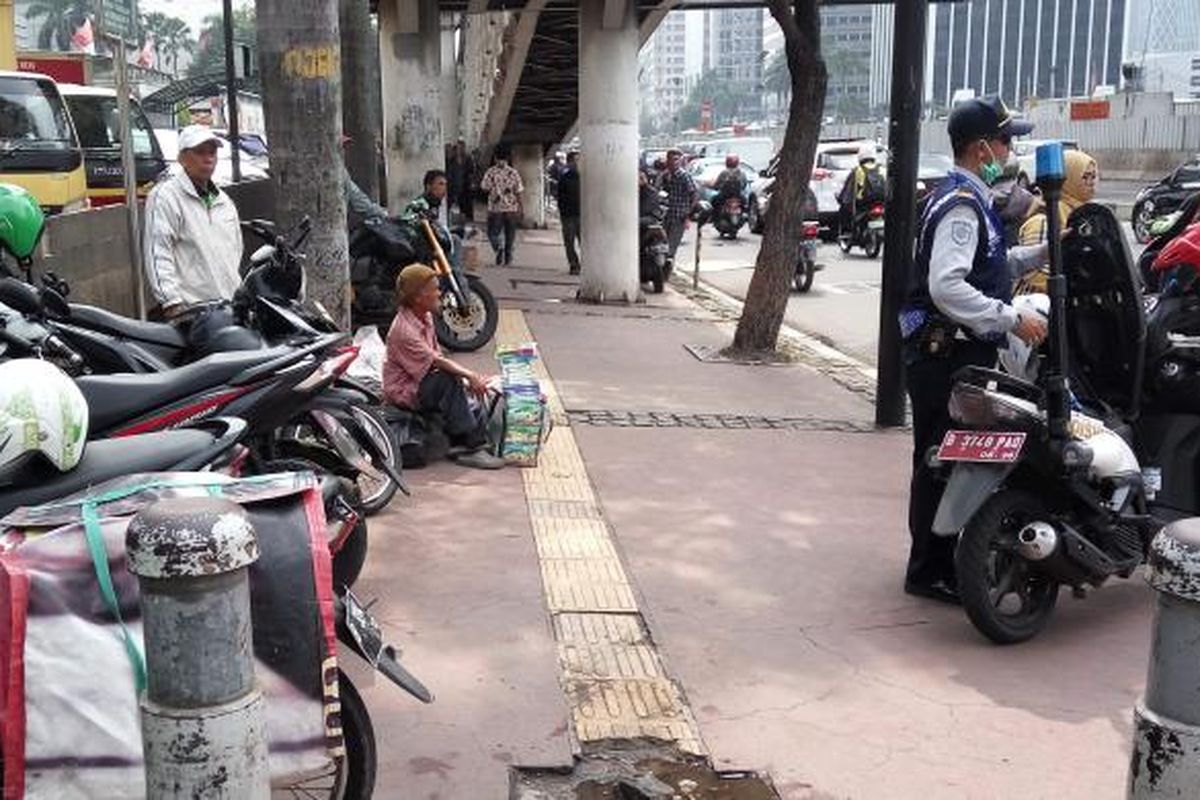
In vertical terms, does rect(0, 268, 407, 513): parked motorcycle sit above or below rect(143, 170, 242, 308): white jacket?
below

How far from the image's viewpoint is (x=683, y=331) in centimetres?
1209

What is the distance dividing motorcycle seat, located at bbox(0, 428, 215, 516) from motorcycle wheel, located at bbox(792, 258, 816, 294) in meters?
12.8

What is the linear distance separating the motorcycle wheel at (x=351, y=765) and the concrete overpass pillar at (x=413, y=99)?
1175 centimetres

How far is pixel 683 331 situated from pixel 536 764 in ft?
28.9

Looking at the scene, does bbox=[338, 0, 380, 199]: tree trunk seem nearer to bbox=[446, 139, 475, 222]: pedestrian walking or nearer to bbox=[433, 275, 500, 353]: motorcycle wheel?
bbox=[433, 275, 500, 353]: motorcycle wheel

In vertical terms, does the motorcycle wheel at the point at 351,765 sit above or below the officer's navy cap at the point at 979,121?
below

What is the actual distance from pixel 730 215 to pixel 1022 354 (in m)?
18.5

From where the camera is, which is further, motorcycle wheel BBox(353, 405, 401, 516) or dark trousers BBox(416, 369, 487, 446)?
dark trousers BBox(416, 369, 487, 446)

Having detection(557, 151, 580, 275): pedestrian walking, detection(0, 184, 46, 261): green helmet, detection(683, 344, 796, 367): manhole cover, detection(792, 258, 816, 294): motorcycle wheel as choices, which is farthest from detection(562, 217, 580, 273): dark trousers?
detection(0, 184, 46, 261): green helmet

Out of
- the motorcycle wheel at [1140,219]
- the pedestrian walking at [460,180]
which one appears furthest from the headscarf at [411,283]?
the motorcycle wheel at [1140,219]

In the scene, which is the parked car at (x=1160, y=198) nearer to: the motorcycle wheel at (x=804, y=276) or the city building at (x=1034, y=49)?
the motorcycle wheel at (x=804, y=276)

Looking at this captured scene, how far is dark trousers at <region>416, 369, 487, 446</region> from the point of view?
6574mm

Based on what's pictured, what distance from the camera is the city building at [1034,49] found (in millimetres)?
84688

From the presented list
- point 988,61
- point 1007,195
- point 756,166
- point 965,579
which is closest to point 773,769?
point 965,579
